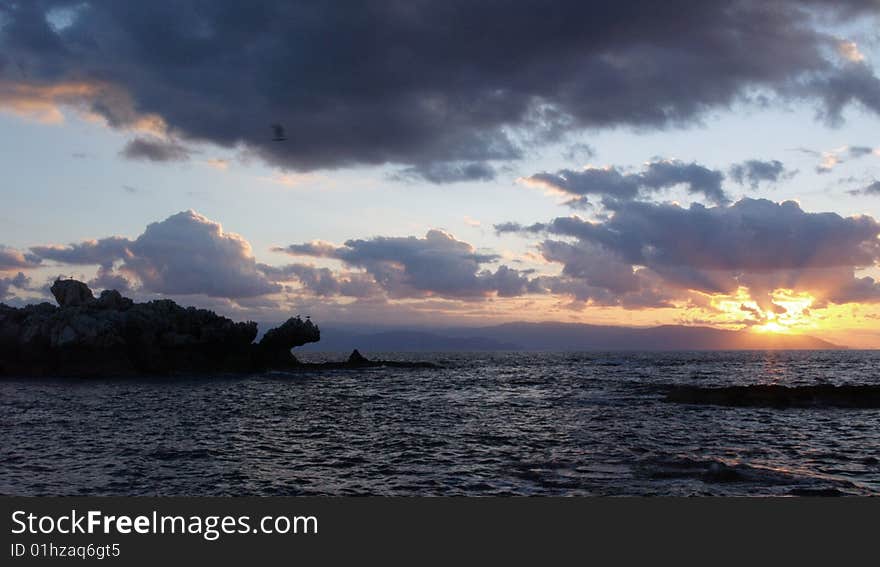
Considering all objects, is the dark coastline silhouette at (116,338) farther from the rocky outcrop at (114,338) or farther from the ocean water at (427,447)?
the ocean water at (427,447)

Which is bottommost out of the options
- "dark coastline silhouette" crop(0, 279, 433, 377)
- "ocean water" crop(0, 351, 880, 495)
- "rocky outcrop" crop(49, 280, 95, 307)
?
"ocean water" crop(0, 351, 880, 495)

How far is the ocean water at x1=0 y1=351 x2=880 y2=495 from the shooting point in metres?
20.9

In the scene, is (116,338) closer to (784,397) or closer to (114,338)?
(114,338)

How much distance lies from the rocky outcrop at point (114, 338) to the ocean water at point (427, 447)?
92.9ft

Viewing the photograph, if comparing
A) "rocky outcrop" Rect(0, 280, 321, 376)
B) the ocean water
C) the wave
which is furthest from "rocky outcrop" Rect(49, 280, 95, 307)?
the wave

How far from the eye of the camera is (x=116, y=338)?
264 feet

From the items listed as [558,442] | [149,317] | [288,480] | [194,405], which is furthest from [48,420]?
[149,317]

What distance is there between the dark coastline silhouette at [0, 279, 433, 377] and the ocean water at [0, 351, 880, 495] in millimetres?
28344

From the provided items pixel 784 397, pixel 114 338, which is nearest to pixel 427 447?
pixel 784 397

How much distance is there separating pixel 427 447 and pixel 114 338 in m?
65.6

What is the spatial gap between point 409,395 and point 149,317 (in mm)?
45284

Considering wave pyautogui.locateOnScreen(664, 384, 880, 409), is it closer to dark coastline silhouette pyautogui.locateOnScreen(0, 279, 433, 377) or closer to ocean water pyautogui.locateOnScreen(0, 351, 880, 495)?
ocean water pyautogui.locateOnScreen(0, 351, 880, 495)

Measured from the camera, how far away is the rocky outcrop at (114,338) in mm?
79688

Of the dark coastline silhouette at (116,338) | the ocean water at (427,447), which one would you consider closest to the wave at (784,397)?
the ocean water at (427,447)
